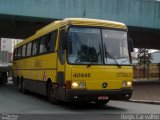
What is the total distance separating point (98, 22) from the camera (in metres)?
16.3

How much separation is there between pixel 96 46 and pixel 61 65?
152 cm

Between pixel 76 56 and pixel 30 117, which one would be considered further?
pixel 76 56

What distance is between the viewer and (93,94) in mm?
15312

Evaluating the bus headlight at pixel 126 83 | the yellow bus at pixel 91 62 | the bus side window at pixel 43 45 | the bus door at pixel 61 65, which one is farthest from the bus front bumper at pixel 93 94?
the bus side window at pixel 43 45

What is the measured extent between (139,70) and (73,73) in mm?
46758

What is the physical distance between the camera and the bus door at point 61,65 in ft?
51.5

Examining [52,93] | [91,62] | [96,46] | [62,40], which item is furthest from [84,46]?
[52,93]

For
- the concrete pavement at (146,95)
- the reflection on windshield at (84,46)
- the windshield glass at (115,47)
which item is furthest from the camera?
the concrete pavement at (146,95)

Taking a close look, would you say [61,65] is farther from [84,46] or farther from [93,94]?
[93,94]

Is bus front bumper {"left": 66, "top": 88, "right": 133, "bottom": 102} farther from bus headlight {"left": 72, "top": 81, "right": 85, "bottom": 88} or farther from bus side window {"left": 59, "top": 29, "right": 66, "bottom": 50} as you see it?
bus side window {"left": 59, "top": 29, "right": 66, "bottom": 50}

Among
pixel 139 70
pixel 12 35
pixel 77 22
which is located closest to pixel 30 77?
pixel 77 22

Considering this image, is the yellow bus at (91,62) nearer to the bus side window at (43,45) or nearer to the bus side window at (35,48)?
the bus side window at (43,45)

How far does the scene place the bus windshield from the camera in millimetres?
15516

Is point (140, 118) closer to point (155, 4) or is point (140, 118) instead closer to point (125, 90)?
point (125, 90)
